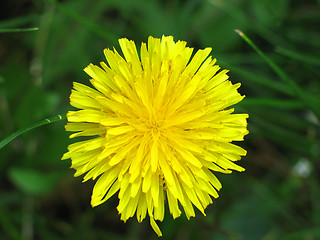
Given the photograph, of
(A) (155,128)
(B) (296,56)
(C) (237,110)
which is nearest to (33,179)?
(A) (155,128)

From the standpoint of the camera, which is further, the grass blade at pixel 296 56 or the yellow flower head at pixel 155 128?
the grass blade at pixel 296 56

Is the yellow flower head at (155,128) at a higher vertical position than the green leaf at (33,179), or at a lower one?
lower

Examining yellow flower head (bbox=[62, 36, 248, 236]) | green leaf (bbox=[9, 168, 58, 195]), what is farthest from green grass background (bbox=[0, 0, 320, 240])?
yellow flower head (bbox=[62, 36, 248, 236])

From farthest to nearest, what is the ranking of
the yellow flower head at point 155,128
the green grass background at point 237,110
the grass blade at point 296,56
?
the green grass background at point 237,110, the grass blade at point 296,56, the yellow flower head at point 155,128

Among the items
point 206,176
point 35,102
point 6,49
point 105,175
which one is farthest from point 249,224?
point 6,49

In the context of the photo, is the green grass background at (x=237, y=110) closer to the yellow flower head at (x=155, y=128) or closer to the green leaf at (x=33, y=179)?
the green leaf at (x=33, y=179)

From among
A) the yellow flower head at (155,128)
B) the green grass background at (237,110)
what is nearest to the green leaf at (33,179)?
the green grass background at (237,110)

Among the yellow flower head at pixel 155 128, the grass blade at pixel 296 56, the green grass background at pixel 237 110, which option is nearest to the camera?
the yellow flower head at pixel 155 128

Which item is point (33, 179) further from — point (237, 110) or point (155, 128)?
point (237, 110)
